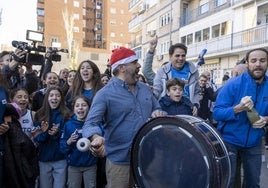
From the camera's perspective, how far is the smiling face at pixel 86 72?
4.87m

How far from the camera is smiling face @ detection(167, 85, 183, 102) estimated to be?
4.23 m

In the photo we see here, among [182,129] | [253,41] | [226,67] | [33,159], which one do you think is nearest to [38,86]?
[33,159]

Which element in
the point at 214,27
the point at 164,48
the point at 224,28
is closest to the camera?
the point at 224,28

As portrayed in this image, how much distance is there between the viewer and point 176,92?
422cm

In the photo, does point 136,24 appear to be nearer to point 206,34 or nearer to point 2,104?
point 206,34

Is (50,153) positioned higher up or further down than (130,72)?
further down

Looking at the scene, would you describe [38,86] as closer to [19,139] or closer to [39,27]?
[19,139]

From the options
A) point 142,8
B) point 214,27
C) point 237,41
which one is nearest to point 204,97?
point 237,41

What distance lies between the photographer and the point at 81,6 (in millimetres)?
62500

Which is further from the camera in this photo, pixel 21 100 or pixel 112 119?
pixel 21 100

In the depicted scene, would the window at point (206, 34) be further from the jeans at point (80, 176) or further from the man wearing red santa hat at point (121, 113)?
the man wearing red santa hat at point (121, 113)

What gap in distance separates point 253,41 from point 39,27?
45.3m

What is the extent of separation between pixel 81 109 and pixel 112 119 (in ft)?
4.28

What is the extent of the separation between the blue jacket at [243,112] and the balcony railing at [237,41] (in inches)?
646
